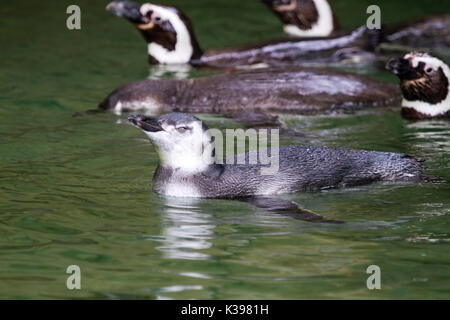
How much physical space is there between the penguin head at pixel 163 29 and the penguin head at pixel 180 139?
4.58 meters

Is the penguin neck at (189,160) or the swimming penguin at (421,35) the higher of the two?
the swimming penguin at (421,35)

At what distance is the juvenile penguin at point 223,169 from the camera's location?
6.60m

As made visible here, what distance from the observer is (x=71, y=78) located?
10945 millimetres

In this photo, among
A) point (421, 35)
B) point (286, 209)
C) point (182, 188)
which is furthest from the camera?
point (421, 35)

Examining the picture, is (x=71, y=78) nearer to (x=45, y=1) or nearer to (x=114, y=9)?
(x=114, y=9)

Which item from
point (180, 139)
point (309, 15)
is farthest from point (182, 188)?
point (309, 15)

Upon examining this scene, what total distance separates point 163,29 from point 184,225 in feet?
17.8

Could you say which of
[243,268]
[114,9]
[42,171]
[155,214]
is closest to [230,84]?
[114,9]

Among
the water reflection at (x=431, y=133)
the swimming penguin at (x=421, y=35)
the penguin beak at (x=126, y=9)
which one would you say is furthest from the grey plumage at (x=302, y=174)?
the swimming penguin at (x=421, y=35)

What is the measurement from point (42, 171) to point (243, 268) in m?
2.50

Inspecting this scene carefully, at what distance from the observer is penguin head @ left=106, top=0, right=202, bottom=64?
11008mm

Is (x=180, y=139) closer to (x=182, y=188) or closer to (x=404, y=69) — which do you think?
(x=182, y=188)

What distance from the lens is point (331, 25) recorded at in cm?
1233

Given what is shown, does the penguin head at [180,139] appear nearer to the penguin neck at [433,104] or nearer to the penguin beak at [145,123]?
the penguin beak at [145,123]
